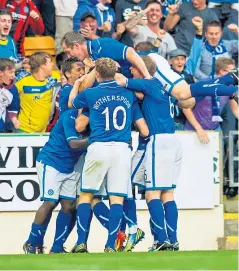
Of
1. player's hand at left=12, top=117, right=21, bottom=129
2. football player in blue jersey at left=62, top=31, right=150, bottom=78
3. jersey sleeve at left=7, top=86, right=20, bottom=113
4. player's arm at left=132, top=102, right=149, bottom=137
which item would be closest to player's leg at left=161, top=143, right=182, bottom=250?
player's arm at left=132, top=102, right=149, bottom=137

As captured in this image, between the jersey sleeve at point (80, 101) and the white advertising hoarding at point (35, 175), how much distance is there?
8.35 ft

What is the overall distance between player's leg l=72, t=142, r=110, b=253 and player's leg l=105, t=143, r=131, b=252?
8cm

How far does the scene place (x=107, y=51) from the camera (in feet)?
46.6

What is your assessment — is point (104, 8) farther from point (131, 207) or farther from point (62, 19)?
point (131, 207)

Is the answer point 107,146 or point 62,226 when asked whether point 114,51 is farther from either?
point 62,226

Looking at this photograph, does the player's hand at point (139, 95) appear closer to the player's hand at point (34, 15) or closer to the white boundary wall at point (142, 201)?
the white boundary wall at point (142, 201)

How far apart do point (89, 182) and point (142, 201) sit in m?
2.88

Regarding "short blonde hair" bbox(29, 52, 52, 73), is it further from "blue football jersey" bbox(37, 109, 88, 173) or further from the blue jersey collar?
the blue jersey collar

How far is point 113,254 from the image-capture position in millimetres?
13555

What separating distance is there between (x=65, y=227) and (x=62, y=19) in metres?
5.01

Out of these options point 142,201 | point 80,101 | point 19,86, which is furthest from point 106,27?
point 80,101

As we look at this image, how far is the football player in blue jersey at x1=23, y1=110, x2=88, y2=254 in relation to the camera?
14.6 m

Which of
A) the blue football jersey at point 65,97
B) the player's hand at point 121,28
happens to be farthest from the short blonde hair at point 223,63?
the blue football jersey at point 65,97

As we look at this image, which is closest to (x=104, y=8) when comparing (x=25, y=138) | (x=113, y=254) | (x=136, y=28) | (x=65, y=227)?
(x=136, y=28)
